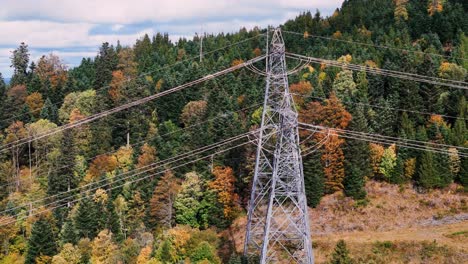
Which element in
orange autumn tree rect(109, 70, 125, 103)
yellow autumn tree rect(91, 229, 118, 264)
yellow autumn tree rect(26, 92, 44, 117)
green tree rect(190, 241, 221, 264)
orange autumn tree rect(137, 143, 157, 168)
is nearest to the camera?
green tree rect(190, 241, 221, 264)

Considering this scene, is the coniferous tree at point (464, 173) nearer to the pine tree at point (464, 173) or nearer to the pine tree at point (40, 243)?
the pine tree at point (464, 173)

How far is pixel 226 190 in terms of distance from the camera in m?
65.2

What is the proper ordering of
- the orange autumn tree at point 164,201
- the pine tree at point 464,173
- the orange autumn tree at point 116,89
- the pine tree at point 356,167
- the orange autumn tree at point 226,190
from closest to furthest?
the pine tree at point 464,173
the orange autumn tree at point 226,190
the pine tree at point 356,167
the orange autumn tree at point 164,201
the orange autumn tree at point 116,89

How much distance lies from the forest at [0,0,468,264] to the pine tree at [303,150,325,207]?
0.51 ft

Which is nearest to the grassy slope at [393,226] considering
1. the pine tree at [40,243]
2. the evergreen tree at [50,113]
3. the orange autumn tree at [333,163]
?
the orange autumn tree at [333,163]

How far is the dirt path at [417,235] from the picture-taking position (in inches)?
2202

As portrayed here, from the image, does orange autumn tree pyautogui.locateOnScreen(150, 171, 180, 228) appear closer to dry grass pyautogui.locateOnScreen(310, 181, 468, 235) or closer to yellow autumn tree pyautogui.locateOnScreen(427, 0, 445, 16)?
dry grass pyautogui.locateOnScreen(310, 181, 468, 235)

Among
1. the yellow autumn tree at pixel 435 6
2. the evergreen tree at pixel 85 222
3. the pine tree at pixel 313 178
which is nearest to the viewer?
the pine tree at pixel 313 178

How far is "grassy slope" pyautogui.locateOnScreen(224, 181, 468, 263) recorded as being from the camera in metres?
54.2

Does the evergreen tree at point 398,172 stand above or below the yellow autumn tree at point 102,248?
above

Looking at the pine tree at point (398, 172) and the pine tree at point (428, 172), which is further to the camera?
the pine tree at point (398, 172)

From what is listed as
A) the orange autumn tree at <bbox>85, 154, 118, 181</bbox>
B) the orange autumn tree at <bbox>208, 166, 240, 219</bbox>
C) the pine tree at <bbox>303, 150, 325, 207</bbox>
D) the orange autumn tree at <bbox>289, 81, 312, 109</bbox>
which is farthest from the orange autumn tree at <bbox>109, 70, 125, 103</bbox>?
the pine tree at <bbox>303, 150, 325, 207</bbox>


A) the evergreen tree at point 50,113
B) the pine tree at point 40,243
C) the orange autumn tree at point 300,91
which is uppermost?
the orange autumn tree at point 300,91

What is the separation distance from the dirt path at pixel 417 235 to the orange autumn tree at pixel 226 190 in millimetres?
10058
